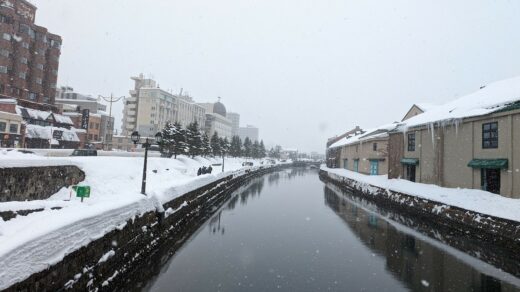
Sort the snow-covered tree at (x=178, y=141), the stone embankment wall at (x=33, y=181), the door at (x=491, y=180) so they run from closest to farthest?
the stone embankment wall at (x=33, y=181) < the door at (x=491, y=180) < the snow-covered tree at (x=178, y=141)

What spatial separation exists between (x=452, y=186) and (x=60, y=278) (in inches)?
984

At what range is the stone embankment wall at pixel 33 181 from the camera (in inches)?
503

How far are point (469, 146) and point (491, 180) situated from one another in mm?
2872

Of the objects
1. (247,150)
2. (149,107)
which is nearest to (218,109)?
(149,107)

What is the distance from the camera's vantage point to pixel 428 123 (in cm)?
2533

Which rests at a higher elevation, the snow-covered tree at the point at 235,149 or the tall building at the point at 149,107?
the tall building at the point at 149,107

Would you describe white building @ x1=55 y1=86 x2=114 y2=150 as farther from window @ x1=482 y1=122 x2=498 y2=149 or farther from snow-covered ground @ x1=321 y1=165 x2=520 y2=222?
window @ x1=482 y1=122 x2=498 y2=149

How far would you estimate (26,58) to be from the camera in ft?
173

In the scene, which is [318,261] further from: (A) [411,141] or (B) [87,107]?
(B) [87,107]

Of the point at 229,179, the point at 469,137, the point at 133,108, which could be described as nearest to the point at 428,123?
the point at 469,137

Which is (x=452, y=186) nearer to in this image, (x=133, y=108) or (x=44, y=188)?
(x=44, y=188)

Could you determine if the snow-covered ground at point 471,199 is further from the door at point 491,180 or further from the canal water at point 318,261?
the canal water at point 318,261

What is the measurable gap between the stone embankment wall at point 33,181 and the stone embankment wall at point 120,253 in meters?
6.55

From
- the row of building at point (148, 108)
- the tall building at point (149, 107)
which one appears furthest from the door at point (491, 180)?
the tall building at point (149, 107)
